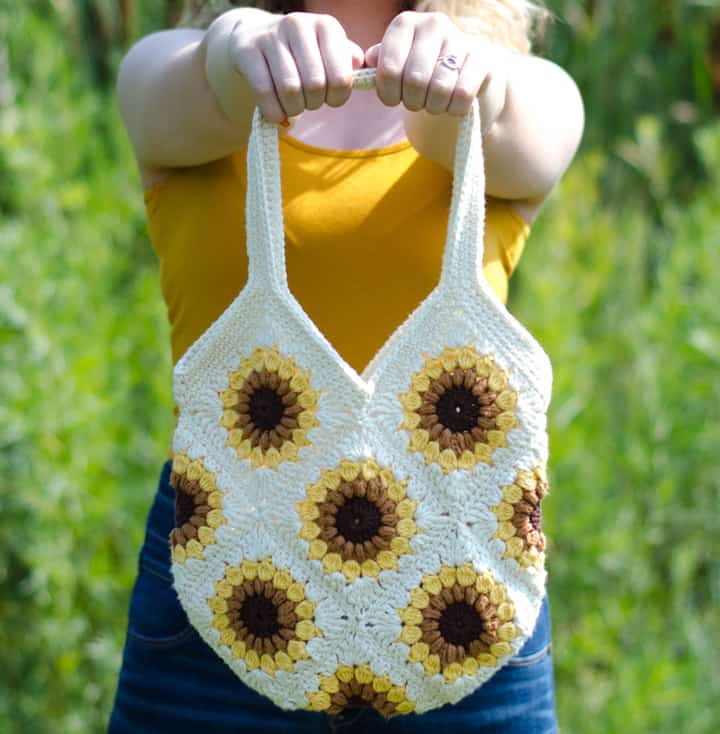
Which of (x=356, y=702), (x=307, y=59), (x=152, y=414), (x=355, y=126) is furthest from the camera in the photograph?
(x=152, y=414)

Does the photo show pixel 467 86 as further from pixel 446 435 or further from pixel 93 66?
pixel 93 66

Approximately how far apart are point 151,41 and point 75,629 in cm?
114

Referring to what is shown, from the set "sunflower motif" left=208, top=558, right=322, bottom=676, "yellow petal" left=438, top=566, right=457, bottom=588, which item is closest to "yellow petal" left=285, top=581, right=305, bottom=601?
"sunflower motif" left=208, top=558, right=322, bottom=676

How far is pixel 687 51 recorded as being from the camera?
122 inches

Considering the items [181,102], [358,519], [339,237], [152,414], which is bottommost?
[152,414]

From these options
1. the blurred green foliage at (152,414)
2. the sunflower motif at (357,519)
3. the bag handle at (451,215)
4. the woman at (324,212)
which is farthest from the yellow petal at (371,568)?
the blurred green foliage at (152,414)

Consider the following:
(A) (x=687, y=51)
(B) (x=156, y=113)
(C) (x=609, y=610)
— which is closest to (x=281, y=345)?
(B) (x=156, y=113)

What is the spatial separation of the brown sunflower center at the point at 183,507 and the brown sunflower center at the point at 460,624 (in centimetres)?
21

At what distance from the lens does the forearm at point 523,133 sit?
0.95 metres

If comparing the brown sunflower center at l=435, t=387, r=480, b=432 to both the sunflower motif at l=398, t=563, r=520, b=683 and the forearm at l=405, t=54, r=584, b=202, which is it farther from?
the forearm at l=405, t=54, r=584, b=202

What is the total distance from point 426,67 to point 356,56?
0.06 m

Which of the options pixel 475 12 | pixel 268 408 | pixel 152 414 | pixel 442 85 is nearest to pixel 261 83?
pixel 442 85

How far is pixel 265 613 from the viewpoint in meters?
0.89

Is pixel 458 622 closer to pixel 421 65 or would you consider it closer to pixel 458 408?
pixel 458 408
